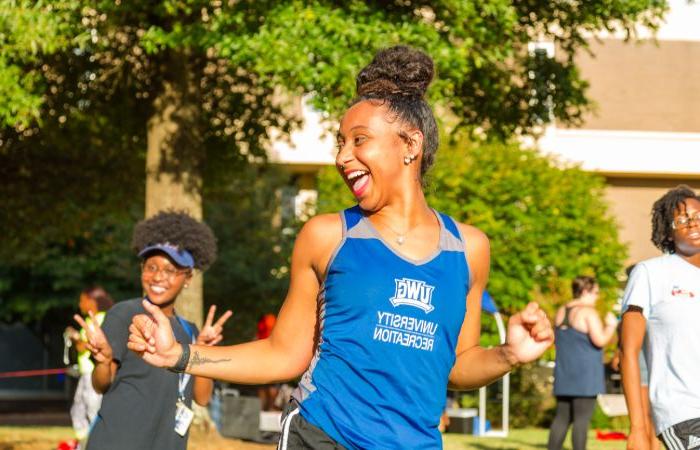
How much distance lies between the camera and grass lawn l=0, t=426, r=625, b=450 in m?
15.5

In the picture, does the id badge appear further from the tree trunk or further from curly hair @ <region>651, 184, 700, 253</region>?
the tree trunk

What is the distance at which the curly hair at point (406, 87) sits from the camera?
13.7 feet

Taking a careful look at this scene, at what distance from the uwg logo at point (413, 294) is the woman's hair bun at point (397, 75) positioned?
2.02 feet

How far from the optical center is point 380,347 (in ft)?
12.8

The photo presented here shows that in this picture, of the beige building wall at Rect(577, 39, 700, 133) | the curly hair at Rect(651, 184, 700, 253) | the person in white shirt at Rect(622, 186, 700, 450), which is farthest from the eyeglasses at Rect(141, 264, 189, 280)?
the beige building wall at Rect(577, 39, 700, 133)

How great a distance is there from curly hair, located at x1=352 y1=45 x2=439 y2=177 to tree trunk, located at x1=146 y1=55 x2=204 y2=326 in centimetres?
1132

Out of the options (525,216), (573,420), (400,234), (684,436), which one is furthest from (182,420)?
(525,216)

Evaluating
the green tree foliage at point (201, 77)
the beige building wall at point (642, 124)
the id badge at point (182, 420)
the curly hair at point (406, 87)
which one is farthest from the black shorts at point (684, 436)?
the beige building wall at point (642, 124)

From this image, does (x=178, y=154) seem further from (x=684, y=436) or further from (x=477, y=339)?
(x=477, y=339)

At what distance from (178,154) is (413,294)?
40.3 feet

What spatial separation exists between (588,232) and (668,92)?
57.6ft

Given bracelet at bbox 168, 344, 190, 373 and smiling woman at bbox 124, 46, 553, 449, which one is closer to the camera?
smiling woman at bbox 124, 46, 553, 449

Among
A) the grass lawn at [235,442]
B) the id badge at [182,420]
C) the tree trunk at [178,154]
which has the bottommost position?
the grass lawn at [235,442]

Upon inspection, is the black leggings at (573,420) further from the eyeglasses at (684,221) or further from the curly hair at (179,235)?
the eyeglasses at (684,221)
